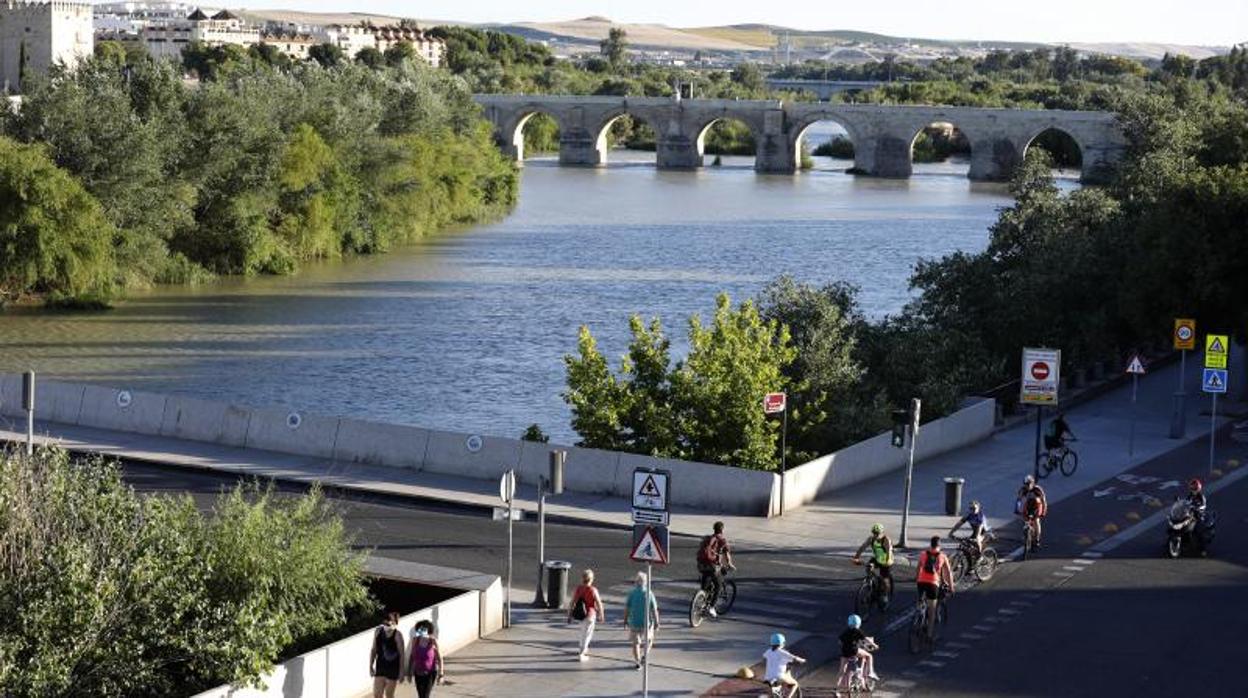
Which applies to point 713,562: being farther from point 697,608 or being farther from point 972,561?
point 972,561

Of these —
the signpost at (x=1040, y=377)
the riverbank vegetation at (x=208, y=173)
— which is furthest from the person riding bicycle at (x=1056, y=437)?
the riverbank vegetation at (x=208, y=173)

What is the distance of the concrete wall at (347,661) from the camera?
62.2 ft

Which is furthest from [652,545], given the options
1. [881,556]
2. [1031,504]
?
[1031,504]

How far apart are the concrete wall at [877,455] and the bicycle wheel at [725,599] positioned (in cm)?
597

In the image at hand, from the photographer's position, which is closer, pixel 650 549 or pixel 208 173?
pixel 650 549

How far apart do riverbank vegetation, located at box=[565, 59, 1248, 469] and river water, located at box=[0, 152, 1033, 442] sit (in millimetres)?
7996

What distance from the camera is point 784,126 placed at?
145 m

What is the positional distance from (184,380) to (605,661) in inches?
1275

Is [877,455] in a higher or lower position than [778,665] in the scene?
lower

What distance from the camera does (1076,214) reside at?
5525 centimetres

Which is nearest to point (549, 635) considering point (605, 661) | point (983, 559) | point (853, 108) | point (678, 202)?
point (605, 661)

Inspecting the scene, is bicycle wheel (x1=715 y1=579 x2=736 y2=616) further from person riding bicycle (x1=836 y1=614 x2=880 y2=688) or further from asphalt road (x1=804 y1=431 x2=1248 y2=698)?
person riding bicycle (x1=836 y1=614 x2=880 y2=688)

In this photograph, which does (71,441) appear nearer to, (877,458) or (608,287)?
(877,458)

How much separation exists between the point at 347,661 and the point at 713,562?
4.98 meters
